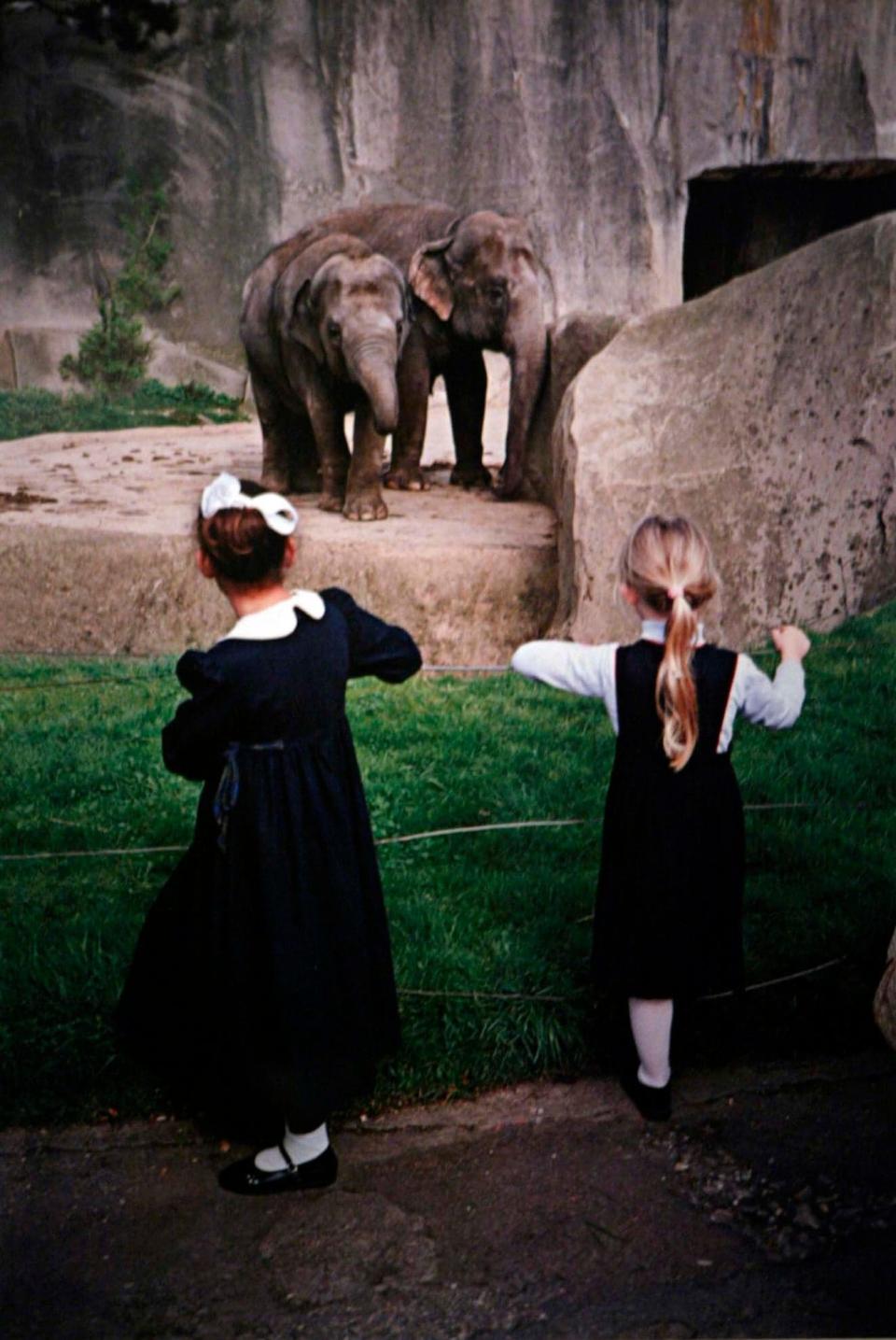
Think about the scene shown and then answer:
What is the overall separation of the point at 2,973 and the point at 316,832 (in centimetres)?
91

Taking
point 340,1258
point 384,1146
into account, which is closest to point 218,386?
point 384,1146

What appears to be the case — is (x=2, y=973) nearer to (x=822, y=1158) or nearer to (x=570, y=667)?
(x=570, y=667)

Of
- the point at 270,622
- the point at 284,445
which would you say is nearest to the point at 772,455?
the point at 284,445

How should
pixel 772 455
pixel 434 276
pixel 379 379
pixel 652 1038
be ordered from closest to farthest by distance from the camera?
pixel 652 1038 < pixel 772 455 < pixel 379 379 < pixel 434 276

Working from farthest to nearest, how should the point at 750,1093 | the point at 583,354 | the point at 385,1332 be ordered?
the point at 583,354 → the point at 750,1093 → the point at 385,1332

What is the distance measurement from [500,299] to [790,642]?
2.93 m

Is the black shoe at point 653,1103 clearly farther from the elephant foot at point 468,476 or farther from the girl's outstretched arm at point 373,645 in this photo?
the elephant foot at point 468,476

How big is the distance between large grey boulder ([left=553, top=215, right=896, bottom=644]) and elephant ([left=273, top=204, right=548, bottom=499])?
0.65 metres

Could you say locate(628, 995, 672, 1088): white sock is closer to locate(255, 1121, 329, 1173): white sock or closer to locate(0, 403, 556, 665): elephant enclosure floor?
locate(255, 1121, 329, 1173): white sock

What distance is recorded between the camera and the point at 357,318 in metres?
4.20

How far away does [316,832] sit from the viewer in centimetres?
213

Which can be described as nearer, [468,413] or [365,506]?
[365,506]

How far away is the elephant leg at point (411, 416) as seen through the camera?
4.57m

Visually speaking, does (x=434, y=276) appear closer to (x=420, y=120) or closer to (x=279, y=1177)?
(x=420, y=120)
